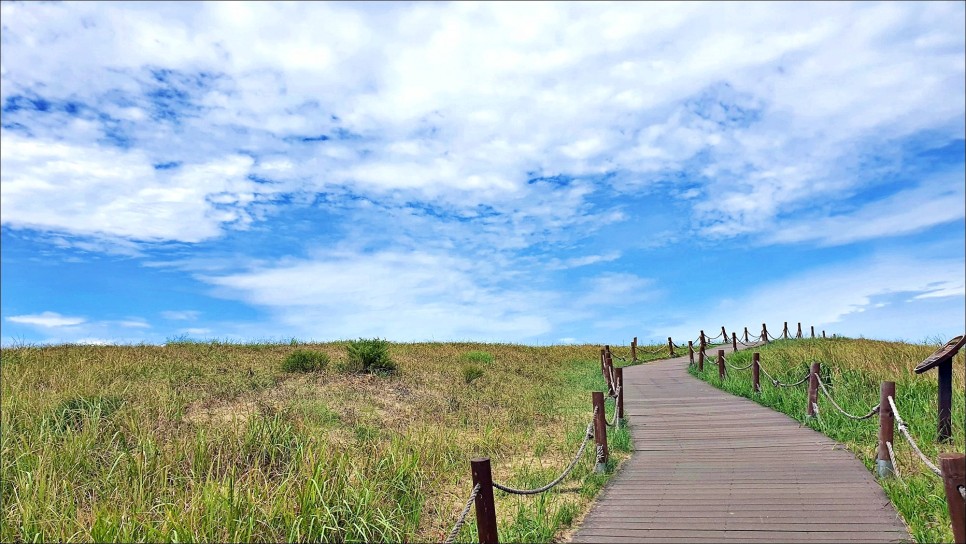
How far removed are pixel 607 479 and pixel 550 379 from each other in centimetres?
1243

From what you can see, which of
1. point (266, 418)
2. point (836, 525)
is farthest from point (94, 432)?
point (836, 525)

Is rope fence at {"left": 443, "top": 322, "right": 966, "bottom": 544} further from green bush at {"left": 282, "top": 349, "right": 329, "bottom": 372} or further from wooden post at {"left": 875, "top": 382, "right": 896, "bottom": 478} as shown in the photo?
green bush at {"left": 282, "top": 349, "right": 329, "bottom": 372}

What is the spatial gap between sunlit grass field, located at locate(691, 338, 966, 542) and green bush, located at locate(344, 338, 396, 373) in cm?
974

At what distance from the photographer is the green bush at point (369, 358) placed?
56.0ft

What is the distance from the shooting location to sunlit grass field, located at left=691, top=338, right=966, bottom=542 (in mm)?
6449

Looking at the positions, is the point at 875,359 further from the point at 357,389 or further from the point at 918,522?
the point at 357,389

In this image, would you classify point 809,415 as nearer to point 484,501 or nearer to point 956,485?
point 956,485

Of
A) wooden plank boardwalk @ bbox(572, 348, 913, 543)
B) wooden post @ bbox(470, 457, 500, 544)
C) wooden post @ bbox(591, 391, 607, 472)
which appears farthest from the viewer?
wooden post @ bbox(591, 391, 607, 472)

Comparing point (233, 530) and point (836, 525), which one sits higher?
point (233, 530)

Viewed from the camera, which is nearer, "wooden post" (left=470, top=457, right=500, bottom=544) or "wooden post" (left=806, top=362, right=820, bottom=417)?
"wooden post" (left=470, top=457, right=500, bottom=544)

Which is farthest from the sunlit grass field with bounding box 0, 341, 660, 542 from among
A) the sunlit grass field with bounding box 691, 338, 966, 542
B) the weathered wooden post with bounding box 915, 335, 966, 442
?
the weathered wooden post with bounding box 915, 335, 966, 442

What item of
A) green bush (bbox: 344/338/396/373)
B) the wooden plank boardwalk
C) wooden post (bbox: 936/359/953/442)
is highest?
green bush (bbox: 344/338/396/373)

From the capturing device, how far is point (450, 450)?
9.05m

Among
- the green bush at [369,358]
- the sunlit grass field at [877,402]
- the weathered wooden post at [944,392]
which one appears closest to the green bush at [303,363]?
the green bush at [369,358]
